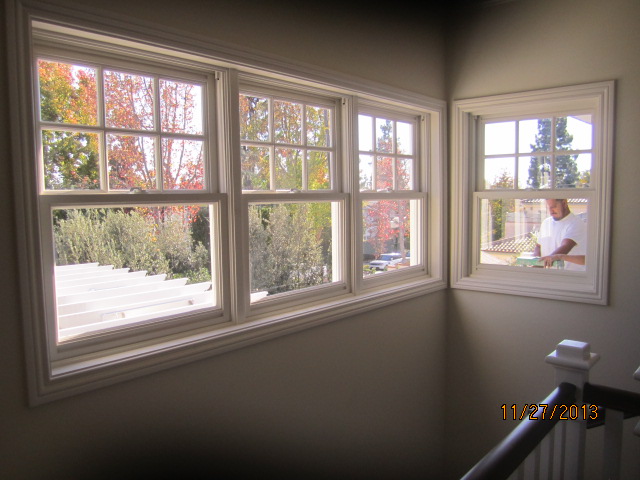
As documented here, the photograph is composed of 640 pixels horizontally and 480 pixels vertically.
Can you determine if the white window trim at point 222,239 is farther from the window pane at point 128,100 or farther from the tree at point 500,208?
the tree at point 500,208

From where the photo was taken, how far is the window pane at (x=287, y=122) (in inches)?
98.0

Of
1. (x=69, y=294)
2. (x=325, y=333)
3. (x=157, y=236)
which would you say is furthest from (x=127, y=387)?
(x=325, y=333)

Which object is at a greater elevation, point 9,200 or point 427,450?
point 9,200

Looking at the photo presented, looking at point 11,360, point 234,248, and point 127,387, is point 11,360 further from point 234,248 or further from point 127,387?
point 234,248

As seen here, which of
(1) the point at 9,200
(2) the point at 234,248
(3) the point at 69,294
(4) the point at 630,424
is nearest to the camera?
(1) the point at 9,200

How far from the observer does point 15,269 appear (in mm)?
1557

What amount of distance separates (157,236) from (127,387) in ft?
1.96

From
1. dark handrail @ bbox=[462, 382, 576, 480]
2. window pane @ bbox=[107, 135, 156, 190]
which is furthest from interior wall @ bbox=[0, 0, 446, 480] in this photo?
dark handrail @ bbox=[462, 382, 576, 480]

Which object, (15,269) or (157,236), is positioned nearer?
(15,269)

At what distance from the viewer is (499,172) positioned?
3.41m

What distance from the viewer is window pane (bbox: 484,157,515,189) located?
336cm

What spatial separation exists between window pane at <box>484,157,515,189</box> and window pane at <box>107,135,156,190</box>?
94.0 inches

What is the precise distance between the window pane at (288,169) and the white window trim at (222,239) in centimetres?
34
